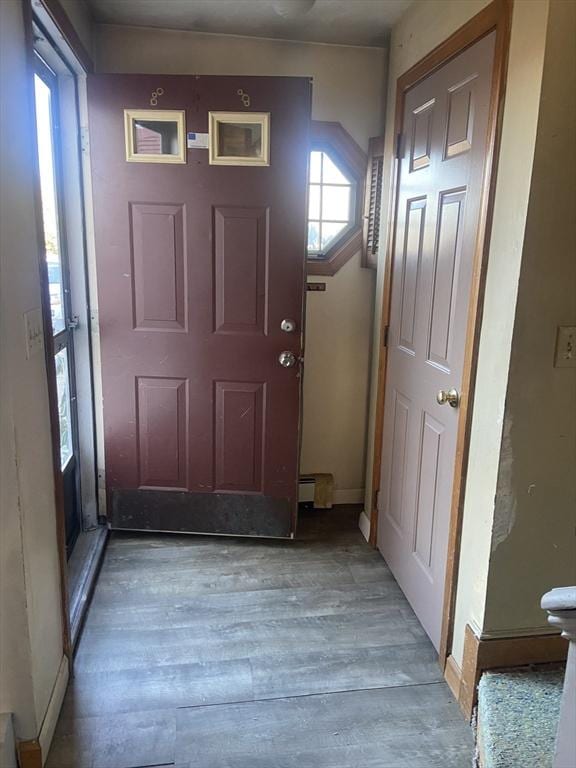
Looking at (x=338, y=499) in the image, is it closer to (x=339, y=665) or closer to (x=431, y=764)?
(x=339, y=665)

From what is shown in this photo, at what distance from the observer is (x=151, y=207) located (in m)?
2.37

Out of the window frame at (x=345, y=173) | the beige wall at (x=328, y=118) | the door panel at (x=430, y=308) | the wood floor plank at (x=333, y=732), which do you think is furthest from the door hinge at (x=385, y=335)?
the wood floor plank at (x=333, y=732)

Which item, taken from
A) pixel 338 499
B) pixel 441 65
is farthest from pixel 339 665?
pixel 441 65

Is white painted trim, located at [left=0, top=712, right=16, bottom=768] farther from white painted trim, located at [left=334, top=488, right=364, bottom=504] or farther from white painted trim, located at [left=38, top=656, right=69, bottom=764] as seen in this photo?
white painted trim, located at [left=334, top=488, right=364, bottom=504]

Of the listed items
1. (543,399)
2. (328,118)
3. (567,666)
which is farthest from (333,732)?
(328,118)

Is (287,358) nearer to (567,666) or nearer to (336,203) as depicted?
(336,203)

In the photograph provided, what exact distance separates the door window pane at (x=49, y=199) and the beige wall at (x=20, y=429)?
2.08 feet

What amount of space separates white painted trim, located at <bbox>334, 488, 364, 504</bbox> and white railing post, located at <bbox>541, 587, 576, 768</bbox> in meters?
2.11

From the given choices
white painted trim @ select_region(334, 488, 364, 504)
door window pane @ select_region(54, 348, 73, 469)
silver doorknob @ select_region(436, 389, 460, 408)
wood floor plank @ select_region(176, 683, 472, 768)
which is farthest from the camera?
white painted trim @ select_region(334, 488, 364, 504)

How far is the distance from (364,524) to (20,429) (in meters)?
1.82

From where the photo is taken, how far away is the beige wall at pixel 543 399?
137cm

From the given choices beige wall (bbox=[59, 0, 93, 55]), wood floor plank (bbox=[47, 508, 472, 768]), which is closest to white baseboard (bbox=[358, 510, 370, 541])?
wood floor plank (bbox=[47, 508, 472, 768])

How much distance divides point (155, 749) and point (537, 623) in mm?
1174

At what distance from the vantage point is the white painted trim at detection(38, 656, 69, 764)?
1.52 metres
